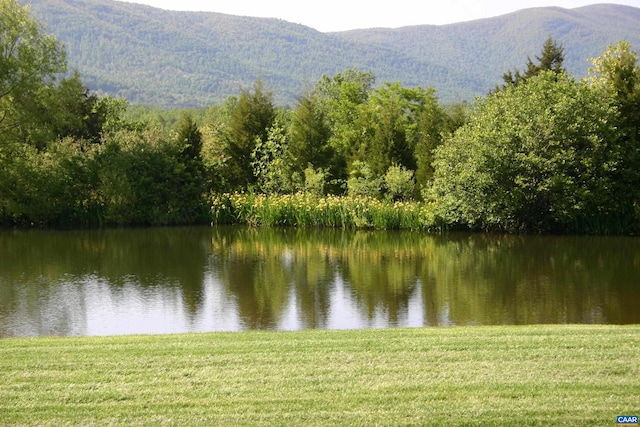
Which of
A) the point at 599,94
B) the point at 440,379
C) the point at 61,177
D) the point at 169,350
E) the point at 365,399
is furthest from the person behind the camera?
the point at 61,177

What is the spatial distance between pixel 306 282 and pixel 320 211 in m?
10.9

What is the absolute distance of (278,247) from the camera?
68.8 ft

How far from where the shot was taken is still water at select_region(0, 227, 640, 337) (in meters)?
11.8

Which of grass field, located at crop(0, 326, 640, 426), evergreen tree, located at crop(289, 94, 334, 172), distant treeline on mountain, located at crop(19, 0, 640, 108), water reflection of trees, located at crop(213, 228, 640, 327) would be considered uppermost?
distant treeline on mountain, located at crop(19, 0, 640, 108)

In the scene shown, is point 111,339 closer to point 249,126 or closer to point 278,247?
point 278,247

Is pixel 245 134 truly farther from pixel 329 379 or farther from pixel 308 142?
pixel 329 379

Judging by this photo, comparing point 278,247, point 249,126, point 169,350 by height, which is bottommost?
point 278,247

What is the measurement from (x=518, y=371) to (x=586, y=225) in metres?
17.4

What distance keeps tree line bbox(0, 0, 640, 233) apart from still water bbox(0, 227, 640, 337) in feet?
4.77

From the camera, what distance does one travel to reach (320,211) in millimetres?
26047

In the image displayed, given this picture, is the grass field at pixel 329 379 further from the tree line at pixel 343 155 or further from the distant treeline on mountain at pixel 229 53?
the distant treeline on mountain at pixel 229 53

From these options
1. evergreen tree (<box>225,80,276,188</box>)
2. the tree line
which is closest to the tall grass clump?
the tree line

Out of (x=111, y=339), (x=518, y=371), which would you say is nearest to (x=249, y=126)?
(x=111, y=339)

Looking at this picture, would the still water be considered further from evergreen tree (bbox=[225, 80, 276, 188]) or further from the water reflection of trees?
evergreen tree (bbox=[225, 80, 276, 188])
